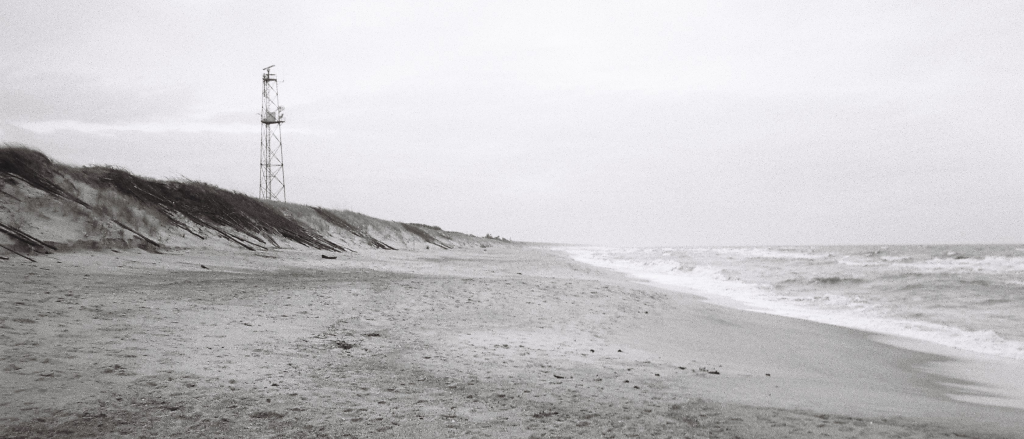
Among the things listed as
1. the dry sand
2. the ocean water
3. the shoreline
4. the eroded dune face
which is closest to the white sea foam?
the ocean water

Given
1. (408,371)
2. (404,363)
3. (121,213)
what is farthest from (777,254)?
(408,371)

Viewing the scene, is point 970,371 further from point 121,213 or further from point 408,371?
point 121,213

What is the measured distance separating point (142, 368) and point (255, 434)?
1.85 meters

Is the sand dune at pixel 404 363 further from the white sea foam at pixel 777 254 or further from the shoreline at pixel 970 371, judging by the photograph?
the white sea foam at pixel 777 254

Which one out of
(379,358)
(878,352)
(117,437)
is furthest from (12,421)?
(878,352)

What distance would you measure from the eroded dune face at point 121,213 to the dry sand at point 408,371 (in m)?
3.32

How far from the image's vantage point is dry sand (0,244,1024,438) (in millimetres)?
4000

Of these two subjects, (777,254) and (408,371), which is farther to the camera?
(777,254)

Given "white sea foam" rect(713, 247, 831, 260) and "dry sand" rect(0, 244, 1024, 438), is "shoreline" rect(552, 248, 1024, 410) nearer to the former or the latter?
"dry sand" rect(0, 244, 1024, 438)

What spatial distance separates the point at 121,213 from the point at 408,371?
17.2 metres

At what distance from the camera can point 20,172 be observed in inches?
614

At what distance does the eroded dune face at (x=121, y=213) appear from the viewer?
13.2 meters

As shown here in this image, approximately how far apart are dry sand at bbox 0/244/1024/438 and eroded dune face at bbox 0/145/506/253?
332 cm

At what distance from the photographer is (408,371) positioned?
5.47 m
